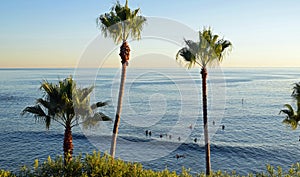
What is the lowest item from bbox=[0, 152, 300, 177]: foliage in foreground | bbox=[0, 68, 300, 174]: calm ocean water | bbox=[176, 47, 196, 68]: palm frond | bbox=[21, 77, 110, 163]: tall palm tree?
bbox=[0, 68, 300, 174]: calm ocean water

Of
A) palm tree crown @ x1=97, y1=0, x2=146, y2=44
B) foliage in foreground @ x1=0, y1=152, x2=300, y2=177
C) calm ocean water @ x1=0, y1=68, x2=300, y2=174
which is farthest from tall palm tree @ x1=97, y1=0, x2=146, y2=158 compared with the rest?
calm ocean water @ x1=0, y1=68, x2=300, y2=174

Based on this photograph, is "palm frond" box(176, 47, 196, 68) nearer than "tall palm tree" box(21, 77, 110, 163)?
No

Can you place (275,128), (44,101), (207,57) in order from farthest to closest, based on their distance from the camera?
(275,128), (207,57), (44,101)

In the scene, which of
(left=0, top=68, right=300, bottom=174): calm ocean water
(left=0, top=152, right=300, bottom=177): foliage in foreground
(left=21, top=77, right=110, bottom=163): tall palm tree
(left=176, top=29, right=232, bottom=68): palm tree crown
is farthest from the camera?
(left=0, top=68, right=300, bottom=174): calm ocean water

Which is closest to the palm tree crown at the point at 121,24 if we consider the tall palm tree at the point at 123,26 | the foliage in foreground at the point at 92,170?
the tall palm tree at the point at 123,26

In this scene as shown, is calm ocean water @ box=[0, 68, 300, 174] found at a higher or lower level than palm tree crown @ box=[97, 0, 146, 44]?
lower

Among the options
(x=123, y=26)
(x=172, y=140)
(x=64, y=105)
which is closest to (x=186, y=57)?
(x=123, y=26)

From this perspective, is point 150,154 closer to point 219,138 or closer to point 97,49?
point 219,138

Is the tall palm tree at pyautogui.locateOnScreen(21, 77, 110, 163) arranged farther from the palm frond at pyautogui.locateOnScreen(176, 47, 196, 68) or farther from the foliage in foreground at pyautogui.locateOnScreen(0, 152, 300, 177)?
the palm frond at pyautogui.locateOnScreen(176, 47, 196, 68)

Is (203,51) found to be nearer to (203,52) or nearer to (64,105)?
(203,52)

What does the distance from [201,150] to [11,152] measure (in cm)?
3237

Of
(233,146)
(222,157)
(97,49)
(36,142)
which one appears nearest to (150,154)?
(222,157)

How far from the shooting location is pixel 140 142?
55.3 m

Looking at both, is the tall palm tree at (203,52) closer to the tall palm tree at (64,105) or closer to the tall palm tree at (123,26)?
the tall palm tree at (123,26)
